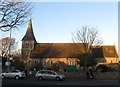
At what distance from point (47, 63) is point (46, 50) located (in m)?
6.65

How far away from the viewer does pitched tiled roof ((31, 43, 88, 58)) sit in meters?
126

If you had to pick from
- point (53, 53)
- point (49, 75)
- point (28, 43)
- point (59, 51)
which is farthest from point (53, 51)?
point (49, 75)

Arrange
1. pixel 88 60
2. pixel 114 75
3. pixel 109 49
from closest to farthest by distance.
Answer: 1. pixel 114 75
2. pixel 88 60
3. pixel 109 49

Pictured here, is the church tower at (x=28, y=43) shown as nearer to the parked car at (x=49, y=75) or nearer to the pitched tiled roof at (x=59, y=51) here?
the pitched tiled roof at (x=59, y=51)

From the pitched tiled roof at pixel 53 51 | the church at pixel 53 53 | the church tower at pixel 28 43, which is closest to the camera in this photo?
the church at pixel 53 53

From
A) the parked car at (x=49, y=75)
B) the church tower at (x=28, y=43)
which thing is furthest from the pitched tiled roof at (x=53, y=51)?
the parked car at (x=49, y=75)

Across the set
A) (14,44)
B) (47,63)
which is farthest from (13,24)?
(47,63)

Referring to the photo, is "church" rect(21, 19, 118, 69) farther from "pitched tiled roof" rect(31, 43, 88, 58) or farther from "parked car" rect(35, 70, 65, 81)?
"parked car" rect(35, 70, 65, 81)

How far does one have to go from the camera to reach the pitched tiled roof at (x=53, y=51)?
12577 cm

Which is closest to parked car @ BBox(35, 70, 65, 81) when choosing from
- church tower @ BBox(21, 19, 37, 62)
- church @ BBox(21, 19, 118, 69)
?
church @ BBox(21, 19, 118, 69)

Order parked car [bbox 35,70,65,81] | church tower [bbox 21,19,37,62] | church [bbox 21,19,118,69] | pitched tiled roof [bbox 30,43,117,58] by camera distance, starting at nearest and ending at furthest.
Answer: parked car [bbox 35,70,65,81] < church [bbox 21,19,118,69] < pitched tiled roof [bbox 30,43,117,58] < church tower [bbox 21,19,37,62]

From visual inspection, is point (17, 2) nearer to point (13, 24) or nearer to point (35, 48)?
point (13, 24)

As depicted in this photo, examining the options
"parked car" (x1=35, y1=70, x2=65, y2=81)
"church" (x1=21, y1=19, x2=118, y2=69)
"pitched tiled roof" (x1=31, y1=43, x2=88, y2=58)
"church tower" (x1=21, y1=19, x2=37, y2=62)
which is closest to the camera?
"parked car" (x1=35, y1=70, x2=65, y2=81)

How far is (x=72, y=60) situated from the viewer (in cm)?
12362
